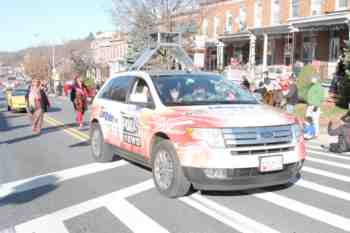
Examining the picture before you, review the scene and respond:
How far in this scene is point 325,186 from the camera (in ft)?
23.3

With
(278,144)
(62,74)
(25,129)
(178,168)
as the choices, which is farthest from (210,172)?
(62,74)

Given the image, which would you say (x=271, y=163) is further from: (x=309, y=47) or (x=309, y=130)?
(x=309, y=47)

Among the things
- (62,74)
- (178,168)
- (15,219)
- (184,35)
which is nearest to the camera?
(15,219)

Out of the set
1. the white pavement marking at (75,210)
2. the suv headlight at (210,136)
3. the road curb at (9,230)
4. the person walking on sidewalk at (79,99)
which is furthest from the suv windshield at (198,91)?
the person walking on sidewalk at (79,99)

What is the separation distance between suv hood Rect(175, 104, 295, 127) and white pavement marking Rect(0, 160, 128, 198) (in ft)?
8.58

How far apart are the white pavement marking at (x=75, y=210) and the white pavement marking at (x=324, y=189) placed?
7.94 feet

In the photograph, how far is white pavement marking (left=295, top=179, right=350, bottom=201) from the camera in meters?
6.51

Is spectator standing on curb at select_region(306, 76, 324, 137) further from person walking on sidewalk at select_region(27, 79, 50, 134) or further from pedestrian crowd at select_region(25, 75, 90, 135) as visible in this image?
person walking on sidewalk at select_region(27, 79, 50, 134)

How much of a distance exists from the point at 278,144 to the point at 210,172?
0.97 metres

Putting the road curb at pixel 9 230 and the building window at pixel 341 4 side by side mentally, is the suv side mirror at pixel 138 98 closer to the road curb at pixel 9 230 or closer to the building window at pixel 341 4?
the road curb at pixel 9 230

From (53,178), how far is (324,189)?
442cm

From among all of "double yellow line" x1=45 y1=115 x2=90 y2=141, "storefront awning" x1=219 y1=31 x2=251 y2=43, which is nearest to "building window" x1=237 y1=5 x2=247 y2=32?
"storefront awning" x1=219 y1=31 x2=251 y2=43

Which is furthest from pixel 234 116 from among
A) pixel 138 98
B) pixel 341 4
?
A: pixel 341 4

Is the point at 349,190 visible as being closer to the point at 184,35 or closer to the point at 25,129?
the point at 25,129
